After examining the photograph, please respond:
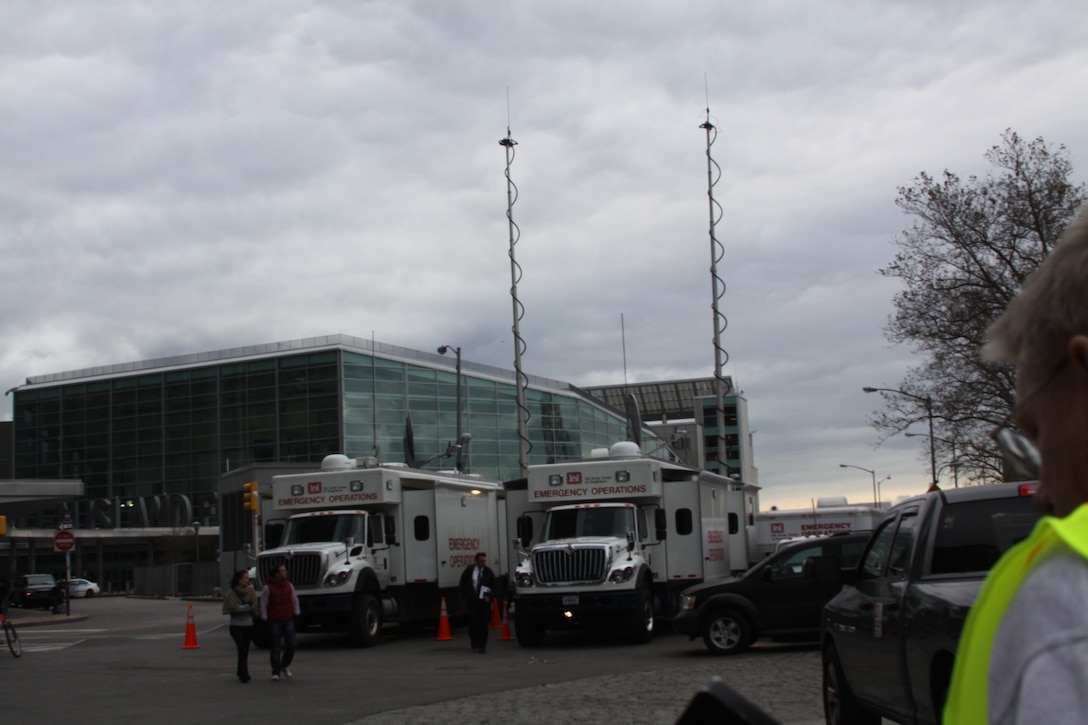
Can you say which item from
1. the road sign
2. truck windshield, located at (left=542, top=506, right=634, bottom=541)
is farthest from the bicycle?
the road sign

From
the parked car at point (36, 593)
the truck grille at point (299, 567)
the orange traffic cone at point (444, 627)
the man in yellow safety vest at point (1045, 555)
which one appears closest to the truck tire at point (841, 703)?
the man in yellow safety vest at point (1045, 555)

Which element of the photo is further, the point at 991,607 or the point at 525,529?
the point at 525,529

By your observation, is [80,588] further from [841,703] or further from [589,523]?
[841,703]

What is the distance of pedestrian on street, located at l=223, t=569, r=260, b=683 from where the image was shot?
17188 millimetres

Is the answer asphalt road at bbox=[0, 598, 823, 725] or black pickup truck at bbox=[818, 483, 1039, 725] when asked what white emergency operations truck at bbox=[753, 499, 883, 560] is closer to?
asphalt road at bbox=[0, 598, 823, 725]

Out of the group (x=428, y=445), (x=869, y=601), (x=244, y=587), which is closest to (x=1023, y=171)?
(x=244, y=587)

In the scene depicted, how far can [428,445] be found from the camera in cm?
7031

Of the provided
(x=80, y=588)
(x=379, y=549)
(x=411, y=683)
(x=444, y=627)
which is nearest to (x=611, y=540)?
(x=444, y=627)

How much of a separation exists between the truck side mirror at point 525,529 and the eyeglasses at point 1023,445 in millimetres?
22731

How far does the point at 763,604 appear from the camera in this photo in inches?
739

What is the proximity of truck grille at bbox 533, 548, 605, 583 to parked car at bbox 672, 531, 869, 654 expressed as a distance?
10.6 feet

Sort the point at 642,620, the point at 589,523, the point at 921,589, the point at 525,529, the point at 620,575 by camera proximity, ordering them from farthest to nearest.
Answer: the point at 525,529 < the point at 589,523 < the point at 642,620 < the point at 620,575 < the point at 921,589

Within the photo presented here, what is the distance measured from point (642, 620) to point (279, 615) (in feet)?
24.0

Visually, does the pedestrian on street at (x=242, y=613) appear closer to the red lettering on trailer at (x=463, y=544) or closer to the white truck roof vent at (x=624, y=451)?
the red lettering on trailer at (x=463, y=544)
